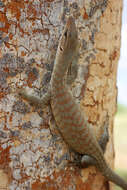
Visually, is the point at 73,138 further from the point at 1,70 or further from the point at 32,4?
the point at 32,4

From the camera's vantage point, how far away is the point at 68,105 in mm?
2275

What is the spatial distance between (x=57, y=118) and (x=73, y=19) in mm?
801

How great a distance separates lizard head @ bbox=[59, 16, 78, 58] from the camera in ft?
6.61

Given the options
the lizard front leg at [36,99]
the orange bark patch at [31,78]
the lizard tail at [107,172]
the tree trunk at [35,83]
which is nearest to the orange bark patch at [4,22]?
the tree trunk at [35,83]

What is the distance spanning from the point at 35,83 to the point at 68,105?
1.35 feet

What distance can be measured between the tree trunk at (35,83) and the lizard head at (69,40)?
0.05 meters

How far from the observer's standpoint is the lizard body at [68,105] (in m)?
2.10

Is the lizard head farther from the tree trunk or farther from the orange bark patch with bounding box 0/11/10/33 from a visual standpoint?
the orange bark patch with bounding box 0/11/10/33

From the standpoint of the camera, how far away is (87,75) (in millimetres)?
2242

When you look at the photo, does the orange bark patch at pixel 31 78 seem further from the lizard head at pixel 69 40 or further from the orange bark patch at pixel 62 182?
the orange bark patch at pixel 62 182

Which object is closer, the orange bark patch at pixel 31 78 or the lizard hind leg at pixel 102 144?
the orange bark patch at pixel 31 78

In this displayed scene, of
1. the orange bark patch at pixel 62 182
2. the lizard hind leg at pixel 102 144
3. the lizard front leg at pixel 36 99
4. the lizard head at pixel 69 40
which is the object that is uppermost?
the lizard head at pixel 69 40

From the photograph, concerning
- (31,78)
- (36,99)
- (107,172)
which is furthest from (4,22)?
(107,172)

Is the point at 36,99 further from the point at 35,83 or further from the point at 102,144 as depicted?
the point at 102,144
